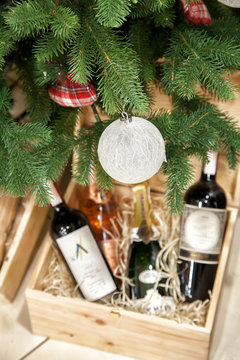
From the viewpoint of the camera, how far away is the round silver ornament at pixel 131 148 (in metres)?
0.63

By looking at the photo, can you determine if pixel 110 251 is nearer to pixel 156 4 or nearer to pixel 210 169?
pixel 210 169

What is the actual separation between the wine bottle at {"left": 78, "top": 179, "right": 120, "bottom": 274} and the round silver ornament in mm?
503

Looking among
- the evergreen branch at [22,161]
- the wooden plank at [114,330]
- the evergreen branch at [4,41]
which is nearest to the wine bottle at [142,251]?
the wooden plank at [114,330]

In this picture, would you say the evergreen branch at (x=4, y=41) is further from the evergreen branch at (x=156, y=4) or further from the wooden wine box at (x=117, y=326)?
the wooden wine box at (x=117, y=326)

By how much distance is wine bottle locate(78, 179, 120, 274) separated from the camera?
3.77 ft

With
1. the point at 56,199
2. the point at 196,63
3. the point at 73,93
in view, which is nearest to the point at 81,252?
the point at 56,199

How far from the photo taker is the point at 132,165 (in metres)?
0.63

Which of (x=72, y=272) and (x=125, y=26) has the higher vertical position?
(x=125, y=26)

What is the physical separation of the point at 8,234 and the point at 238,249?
0.65 metres

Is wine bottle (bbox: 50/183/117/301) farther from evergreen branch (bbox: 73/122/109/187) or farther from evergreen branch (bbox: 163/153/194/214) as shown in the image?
evergreen branch (bbox: 163/153/194/214)

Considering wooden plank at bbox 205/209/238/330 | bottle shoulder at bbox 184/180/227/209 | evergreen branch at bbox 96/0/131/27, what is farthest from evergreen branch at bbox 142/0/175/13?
wooden plank at bbox 205/209/238/330

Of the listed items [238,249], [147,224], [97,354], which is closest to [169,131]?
[147,224]

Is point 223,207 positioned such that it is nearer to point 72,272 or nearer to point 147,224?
point 147,224

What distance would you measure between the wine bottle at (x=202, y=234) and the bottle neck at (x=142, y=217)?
0.11 m
